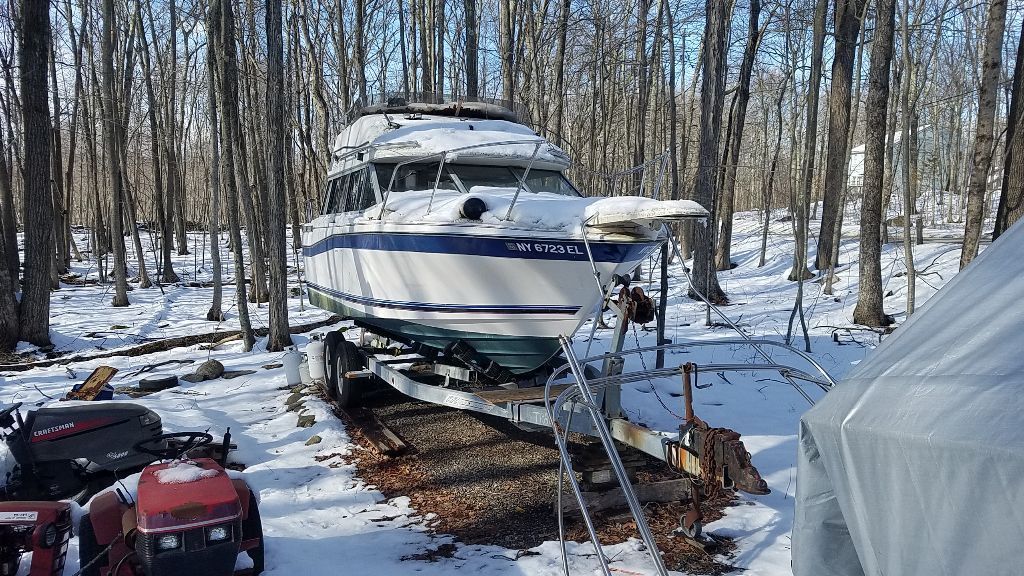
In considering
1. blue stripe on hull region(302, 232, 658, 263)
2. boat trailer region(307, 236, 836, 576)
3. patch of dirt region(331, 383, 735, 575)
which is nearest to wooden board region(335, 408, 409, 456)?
patch of dirt region(331, 383, 735, 575)

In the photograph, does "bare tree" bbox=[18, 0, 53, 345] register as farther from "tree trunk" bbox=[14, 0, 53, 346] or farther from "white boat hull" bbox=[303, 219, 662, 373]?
"white boat hull" bbox=[303, 219, 662, 373]

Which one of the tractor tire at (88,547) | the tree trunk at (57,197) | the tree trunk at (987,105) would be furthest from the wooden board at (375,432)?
the tree trunk at (57,197)

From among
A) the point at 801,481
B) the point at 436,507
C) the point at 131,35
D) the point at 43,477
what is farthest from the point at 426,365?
the point at 131,35

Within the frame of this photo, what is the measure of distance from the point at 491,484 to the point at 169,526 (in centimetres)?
245

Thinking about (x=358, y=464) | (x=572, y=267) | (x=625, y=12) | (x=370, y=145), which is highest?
(x=625, y=12)

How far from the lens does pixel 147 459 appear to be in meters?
4.70

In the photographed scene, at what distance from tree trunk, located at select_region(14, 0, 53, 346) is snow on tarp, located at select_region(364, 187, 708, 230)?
7788mm

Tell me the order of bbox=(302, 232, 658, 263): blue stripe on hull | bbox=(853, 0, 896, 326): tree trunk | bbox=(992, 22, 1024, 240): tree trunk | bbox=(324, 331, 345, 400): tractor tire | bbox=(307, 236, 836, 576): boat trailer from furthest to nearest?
bbox=(853, 0, 896, 326): tree trunk, bbox=(992, 22, 1024, 240): tree trunk, bbox=(324, 331, 345, 400): tractor tire, bbox=(302, 232, 658, 263): blue stripe on hull, bbox=(307, 236, 836, 576): boat trailer

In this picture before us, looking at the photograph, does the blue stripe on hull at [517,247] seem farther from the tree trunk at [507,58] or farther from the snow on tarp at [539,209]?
the tree trunk at [507,58]

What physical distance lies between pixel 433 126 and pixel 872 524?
19.1ft

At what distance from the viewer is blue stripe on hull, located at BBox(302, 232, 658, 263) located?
4.72 m

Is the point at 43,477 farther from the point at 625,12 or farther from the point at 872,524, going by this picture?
the point at 625,12

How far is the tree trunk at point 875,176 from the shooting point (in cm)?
1087

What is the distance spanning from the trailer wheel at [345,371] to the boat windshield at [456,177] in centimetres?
181
